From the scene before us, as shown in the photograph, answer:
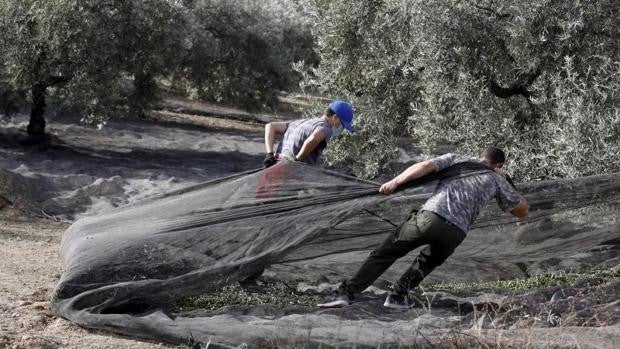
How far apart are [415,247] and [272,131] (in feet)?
5.62

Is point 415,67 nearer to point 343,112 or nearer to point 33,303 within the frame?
point 343,112

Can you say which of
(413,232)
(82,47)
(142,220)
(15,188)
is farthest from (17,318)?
(82,47)

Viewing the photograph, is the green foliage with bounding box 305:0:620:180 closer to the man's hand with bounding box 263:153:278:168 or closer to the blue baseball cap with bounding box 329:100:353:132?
the blue baseball cap with bounding box 329:100:353:132

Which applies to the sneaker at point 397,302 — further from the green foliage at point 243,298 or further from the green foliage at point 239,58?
the green foliage at point 239,58

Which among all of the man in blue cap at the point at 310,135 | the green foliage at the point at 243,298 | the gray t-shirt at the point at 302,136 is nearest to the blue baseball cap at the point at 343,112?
the man in blue cap at the point at 310,135

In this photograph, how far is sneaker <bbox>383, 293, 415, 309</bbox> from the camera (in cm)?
565

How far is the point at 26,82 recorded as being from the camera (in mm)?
14469

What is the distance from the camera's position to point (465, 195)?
18.3 ft

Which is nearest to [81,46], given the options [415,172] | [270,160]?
[270,160]

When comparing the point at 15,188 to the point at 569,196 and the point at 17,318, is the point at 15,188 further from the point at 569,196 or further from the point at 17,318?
the point at 569,196

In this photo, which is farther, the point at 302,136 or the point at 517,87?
the point at 517,87

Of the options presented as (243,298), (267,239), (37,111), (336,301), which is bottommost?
(37,111)

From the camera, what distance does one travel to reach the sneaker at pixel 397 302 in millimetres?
→ 5651

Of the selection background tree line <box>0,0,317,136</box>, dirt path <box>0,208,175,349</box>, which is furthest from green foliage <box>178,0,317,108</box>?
dirt path <box>0,208,175,349</box>
